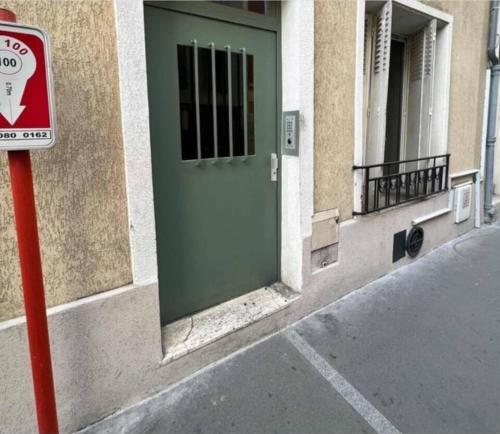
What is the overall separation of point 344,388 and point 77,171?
2.00 m

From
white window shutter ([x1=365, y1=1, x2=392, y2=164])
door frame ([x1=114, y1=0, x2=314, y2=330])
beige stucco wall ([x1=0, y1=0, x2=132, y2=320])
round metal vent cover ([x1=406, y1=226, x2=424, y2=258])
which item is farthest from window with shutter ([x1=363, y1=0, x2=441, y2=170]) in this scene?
beige stucco wall ([x1=0, y1=0, x2=132, y2=320])

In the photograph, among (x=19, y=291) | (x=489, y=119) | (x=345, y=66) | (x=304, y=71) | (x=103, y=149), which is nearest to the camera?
(x=19, y=291)

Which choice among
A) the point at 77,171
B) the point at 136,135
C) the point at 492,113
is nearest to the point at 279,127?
the point at 136,135

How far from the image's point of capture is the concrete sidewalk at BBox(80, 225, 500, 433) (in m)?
2.10

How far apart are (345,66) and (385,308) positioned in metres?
2.10

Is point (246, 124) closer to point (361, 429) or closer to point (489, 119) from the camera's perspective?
point (361, 429)

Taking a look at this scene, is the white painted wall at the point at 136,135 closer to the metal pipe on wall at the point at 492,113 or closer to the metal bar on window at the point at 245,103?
the metal bar on window at the point at 245,103

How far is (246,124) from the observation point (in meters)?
2.82

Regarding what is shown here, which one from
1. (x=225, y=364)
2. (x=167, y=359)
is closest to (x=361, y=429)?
(x=225, y=364)

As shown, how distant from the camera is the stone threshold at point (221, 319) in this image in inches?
96.7

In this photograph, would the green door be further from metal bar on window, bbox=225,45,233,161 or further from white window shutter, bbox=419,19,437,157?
white window shutter, bbox=419,19,437,157

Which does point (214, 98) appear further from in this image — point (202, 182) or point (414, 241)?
point (414, 241)

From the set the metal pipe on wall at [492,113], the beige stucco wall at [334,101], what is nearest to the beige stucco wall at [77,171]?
the beige stucco wall at [334,101]

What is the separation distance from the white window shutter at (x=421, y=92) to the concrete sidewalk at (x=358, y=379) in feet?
6.36
